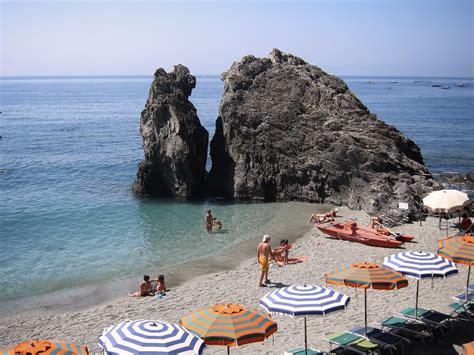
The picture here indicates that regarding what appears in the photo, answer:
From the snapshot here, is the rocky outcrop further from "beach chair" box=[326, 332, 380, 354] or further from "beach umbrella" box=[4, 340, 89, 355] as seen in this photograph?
"beach umbrella" box=[4, 340, 89, 355]

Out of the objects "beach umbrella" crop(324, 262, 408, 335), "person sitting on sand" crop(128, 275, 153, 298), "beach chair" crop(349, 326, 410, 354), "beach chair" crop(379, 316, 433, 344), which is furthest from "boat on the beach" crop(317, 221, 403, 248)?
"beach umbrella" crop(324, 262, 408, 335)

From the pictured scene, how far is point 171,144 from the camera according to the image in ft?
116

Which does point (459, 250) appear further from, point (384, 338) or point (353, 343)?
point (353, 343)

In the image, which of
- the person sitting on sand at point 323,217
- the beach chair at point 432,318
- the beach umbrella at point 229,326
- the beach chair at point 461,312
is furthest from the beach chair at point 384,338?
the person sitting on sand at point 323,217

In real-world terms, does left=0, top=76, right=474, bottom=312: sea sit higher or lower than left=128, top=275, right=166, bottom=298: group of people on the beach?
lower

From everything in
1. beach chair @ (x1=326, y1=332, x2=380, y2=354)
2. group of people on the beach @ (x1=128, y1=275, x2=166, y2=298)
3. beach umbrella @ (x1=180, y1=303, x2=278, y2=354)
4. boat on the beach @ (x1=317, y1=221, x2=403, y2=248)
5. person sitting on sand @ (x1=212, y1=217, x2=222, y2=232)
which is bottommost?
person sitting on sand @ (x1=212, y1=217, x2=222, y2=232)

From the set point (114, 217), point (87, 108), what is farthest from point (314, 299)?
point (87, 108)

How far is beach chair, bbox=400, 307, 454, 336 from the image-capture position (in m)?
13.6

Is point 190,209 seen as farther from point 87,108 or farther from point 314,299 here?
point 87,108

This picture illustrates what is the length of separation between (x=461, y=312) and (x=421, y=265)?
2960 mm

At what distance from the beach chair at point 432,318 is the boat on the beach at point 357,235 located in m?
8.69

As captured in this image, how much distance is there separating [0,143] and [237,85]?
137ft

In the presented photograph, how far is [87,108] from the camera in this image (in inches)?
4690

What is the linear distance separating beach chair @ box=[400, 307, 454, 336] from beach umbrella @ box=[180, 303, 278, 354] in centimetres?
526
